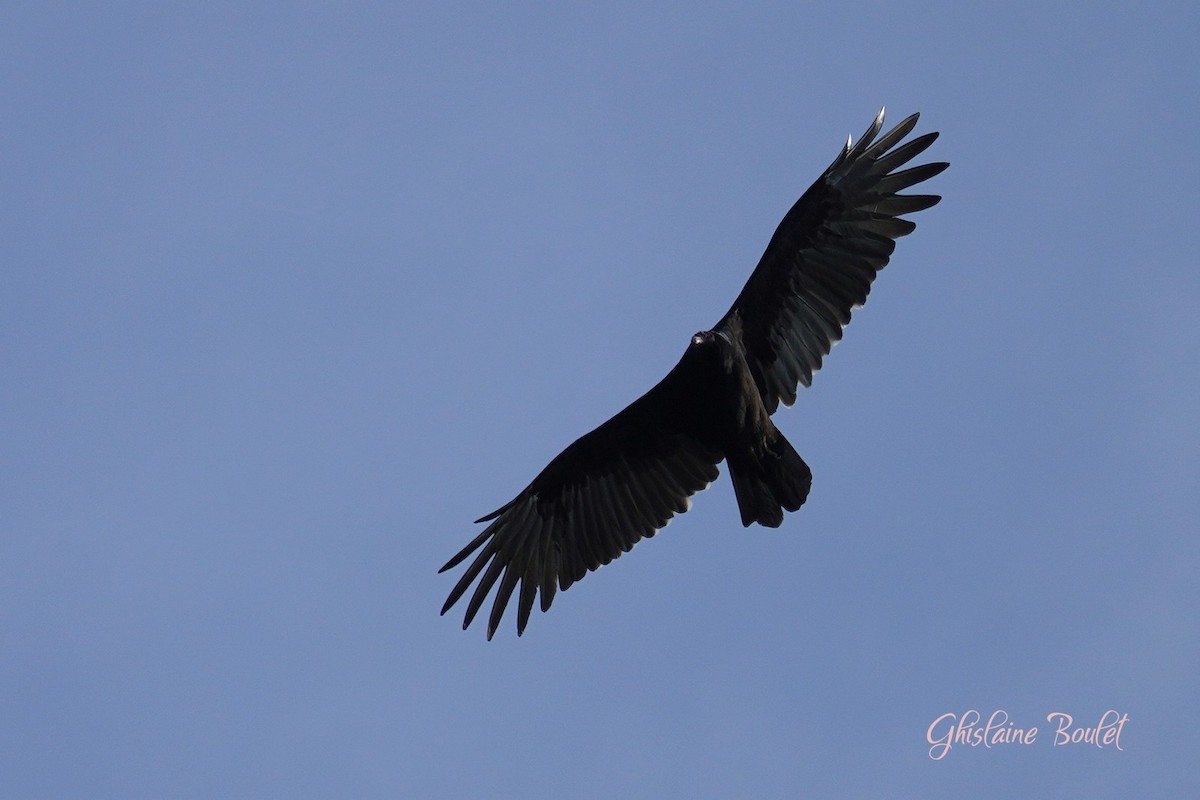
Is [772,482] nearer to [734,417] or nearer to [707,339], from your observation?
[734,417]

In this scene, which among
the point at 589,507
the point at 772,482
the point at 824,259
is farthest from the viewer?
the point at 589,507

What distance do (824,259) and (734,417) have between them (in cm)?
152

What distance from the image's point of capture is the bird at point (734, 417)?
12258 millimetres

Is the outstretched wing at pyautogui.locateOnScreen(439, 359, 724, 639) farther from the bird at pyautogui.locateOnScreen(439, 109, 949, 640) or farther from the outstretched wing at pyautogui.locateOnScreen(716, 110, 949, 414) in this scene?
the outstretched wing at pyautogui.locateOnScreen(716, 110, 949, 414)

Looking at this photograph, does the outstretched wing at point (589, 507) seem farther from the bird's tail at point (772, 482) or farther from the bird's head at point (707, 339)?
the bird's head at point (707, 339)

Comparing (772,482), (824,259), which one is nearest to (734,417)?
(772,482)

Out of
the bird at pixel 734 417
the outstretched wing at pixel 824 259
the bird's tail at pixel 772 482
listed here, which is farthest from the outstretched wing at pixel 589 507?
the outstretched wing at pixel 824 259

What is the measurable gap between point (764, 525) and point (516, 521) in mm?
2183

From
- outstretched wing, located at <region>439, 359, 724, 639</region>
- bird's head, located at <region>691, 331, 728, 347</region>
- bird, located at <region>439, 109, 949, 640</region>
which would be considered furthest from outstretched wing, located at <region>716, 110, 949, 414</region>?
outstretched wing, located at <region>439, 359, 724, 639</region>

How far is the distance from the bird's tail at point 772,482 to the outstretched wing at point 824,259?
0.55 metres

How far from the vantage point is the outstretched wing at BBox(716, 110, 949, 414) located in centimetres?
1241

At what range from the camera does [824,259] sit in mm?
12531

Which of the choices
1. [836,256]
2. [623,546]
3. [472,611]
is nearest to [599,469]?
[623,546]

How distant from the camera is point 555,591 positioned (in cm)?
1298
